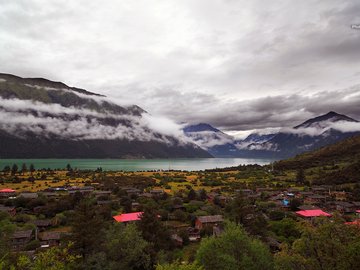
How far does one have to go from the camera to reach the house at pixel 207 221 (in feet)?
174

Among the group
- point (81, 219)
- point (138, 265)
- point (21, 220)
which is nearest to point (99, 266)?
point (138, 265)

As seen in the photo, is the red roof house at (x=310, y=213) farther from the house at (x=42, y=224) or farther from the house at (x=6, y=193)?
the house at (x=6, y=193)

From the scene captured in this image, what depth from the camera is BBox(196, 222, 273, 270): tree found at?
23.8 meters

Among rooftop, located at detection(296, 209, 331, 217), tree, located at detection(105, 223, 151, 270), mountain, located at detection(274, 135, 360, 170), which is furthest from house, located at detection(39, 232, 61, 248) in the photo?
mountain, located at detection(274, 135, 360, 170)

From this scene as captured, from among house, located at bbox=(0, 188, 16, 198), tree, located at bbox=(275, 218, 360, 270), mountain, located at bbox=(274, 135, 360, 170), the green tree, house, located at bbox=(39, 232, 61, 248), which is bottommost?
house, located at bbox=(39, 232, 61, 248)

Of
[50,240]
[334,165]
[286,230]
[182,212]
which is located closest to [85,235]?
[50,240]

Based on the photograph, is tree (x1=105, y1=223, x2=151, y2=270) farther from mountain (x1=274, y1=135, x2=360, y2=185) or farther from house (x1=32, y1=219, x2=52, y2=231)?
mountain (x1=274, y1=135, x2=360, y2=185)

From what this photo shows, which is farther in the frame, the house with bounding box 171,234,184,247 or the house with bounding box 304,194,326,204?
the house with bounding box 304,194,326,204

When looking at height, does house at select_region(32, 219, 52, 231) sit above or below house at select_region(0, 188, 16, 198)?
below

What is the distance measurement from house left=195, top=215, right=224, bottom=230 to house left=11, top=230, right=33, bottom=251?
96.9ft

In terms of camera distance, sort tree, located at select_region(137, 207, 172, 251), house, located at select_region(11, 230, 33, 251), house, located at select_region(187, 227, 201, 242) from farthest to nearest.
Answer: house, located at select_region(187, 227, 201, 242)
house, located at select_region(11, 230, 33, 251)
tree, located at select_region(137, 207, 172, 251)

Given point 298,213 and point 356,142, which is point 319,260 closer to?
point 298,213

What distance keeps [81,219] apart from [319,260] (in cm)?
2550

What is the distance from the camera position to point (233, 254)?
2547cm
